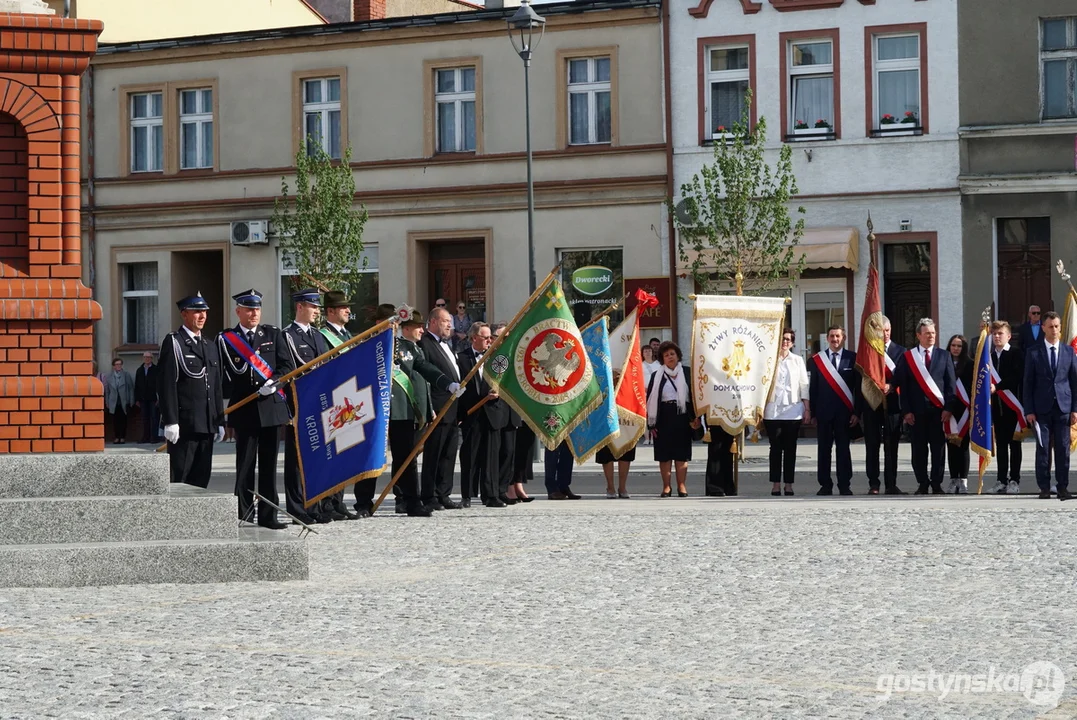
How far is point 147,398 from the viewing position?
107 feet

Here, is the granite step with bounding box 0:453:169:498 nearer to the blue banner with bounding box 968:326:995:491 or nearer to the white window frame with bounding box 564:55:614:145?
the blue banner with bounding box 968:326:995:491

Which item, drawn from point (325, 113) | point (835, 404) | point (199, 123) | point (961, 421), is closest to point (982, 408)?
point (961, 421)

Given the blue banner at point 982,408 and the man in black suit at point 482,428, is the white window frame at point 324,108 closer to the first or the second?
the man in black suit at point 482,428

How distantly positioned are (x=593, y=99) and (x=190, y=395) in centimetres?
2049

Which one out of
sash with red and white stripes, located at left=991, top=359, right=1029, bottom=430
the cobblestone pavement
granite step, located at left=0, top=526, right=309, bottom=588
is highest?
sash with red and white stripes, located at left=991, top=359, right=1029, bottom=430

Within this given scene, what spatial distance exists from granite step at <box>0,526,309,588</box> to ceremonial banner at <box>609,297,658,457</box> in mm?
7934

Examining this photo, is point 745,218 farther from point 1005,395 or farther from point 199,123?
point 199,123

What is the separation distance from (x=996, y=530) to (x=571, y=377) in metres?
4.55

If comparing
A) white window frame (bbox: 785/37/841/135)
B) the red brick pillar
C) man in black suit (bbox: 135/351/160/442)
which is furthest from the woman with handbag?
the red brick pillar

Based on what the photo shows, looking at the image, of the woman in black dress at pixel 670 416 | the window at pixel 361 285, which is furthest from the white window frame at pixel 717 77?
the woman in black dress at pixel 670 416

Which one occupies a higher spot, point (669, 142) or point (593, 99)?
point (593, 99)

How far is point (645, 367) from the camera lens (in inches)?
752

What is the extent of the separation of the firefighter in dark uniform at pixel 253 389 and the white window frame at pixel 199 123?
72.8ft

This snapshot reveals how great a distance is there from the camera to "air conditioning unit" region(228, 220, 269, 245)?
34.7 m
